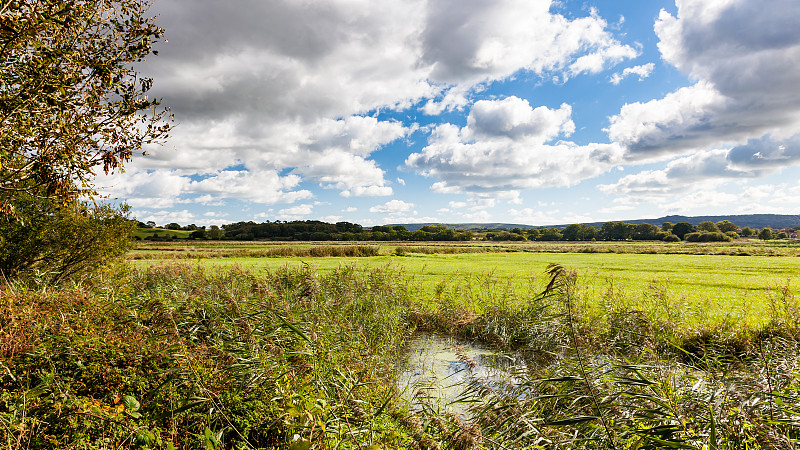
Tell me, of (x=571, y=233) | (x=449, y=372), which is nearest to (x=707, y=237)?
(x=571, y=233)

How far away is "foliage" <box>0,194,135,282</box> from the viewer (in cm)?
1252

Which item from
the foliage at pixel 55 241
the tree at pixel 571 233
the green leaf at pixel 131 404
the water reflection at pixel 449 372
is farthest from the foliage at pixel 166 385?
the tree at pixel 571 233

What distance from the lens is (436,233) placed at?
154 m

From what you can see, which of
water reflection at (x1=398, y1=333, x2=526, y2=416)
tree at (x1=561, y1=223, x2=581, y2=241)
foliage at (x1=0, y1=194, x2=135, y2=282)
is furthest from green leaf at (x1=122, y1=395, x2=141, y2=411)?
tree at (x1=561, y1=223, x2=581, y2=241)

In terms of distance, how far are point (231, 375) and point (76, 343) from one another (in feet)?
7.41

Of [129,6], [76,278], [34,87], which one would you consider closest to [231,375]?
[34,87]

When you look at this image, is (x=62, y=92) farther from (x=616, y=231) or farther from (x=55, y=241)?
(x=616, y=231)

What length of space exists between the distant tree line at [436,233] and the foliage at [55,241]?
264ft

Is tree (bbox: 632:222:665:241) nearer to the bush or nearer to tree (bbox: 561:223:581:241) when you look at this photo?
the bush

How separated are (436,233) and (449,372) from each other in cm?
14533

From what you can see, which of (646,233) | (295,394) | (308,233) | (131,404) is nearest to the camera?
(295,394)

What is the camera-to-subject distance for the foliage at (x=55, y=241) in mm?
12523

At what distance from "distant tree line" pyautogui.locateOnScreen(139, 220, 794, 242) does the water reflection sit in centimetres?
9033

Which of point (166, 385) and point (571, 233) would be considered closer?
point (166, 385)
